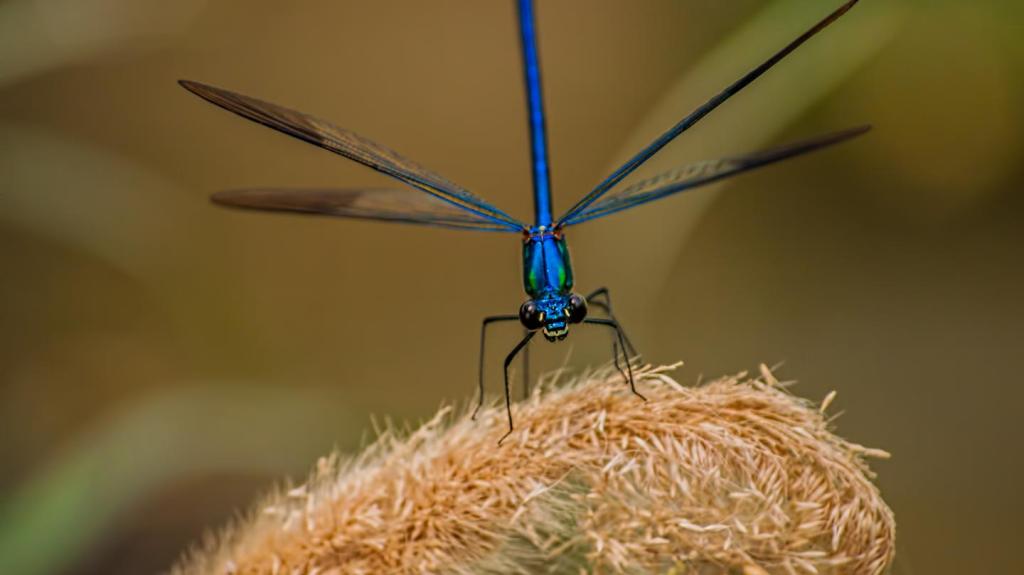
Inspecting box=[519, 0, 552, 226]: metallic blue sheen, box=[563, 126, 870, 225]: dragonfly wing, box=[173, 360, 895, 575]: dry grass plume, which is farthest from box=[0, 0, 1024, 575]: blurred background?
box=[173, 360, 895, 575]: dry grass plume

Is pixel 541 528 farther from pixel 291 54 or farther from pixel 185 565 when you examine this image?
pixel 291 54

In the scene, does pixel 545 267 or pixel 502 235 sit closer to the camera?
pixel 545 267

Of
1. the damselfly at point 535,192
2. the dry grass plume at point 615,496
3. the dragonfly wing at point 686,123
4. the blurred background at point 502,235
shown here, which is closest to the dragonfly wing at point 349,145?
the damselfly at point 535,192

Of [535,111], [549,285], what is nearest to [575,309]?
[549,285]

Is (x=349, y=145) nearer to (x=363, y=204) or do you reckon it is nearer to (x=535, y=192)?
(x=363, y=204)

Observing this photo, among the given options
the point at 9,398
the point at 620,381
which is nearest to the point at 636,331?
the point at 620,381

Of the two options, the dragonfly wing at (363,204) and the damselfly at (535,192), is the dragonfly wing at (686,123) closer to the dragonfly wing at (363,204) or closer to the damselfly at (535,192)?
the damselfly at (535,192)

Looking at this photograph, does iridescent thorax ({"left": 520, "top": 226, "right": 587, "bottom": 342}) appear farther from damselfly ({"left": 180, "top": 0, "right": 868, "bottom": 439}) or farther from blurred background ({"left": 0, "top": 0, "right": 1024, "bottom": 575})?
blurred background ({"left": 0, "top": 0, "right": 1024, "bottom": 575})

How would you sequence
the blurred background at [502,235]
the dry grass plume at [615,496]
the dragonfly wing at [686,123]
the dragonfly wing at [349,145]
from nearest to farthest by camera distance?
the dry grass plume at [615,496]
the dragonfly wing at [686,123]
the dragonfly wing at [349,145]
the blurred background at [502,235]
